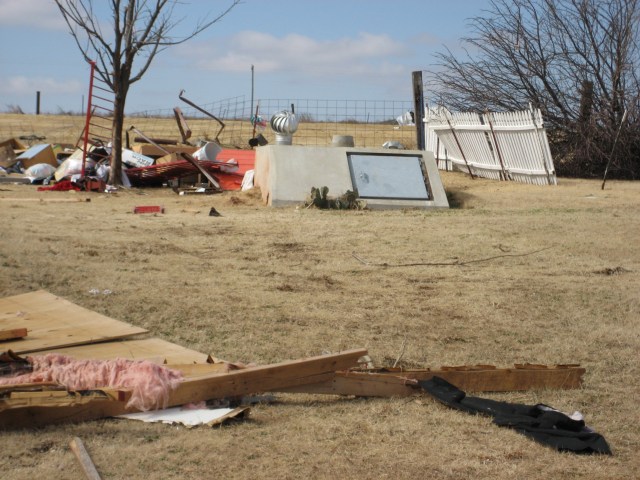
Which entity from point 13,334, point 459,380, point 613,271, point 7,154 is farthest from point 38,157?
point 459,380

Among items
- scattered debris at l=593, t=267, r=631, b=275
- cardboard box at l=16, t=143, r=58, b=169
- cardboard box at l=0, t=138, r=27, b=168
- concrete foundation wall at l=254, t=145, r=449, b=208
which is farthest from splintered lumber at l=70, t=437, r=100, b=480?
cardboard box at l=0, t=138, r=27, b=168

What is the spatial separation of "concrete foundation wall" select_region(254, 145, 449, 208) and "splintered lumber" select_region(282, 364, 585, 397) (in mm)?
8193

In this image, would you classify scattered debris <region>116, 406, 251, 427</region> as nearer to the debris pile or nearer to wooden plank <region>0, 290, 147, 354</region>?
wooden plank <region>0, 290, 147, 354</region>

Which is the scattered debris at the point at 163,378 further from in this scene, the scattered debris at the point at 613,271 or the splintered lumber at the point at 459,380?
the scattered debris at the point at 613,271

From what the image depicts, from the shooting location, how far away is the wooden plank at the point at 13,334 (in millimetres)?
5527

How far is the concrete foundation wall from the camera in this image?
44.1 ft

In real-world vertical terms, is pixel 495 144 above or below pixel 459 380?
above

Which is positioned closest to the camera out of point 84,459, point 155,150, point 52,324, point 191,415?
point 84,459

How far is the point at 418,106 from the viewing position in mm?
19734

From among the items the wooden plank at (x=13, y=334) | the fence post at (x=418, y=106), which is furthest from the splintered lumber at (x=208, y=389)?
the fence post at (x=418, y=106)

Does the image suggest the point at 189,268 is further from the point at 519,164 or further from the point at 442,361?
the point at 519,164

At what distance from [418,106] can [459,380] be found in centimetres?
1524

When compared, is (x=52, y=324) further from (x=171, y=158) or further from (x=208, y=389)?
(x=171, y=158)

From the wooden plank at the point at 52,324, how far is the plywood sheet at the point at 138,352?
0.34 ft
